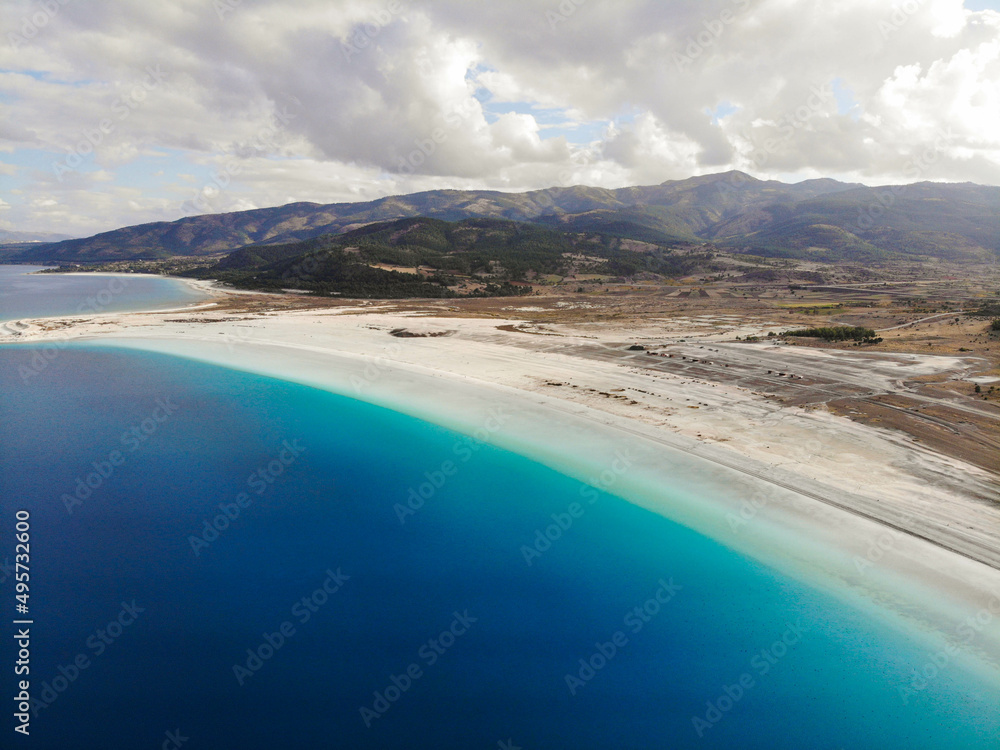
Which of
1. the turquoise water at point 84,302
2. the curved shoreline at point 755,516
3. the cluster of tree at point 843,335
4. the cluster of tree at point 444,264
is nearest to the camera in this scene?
the curved shoreline at point 755,516

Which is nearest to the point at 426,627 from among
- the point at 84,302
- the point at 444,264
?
the point at 84,302

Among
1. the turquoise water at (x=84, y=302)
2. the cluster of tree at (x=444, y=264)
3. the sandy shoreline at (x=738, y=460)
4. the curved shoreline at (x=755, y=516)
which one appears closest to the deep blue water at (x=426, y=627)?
A: the curved shoreline at (x=755, y=516)

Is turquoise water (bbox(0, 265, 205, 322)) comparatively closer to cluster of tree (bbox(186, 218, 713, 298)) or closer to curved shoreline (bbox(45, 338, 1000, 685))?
cluster of tree (bbox(186, 218, 713, 298))

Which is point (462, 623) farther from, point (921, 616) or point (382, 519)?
point (921, 616)

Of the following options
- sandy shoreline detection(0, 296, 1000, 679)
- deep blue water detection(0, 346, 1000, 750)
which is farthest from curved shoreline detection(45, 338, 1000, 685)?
deep blue water detection(0, 346, 1000, 750)

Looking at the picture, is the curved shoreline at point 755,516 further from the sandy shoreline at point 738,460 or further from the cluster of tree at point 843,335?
the cluster of tree at point 843,335

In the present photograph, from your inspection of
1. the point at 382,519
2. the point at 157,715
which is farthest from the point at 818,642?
the point at 157,715
